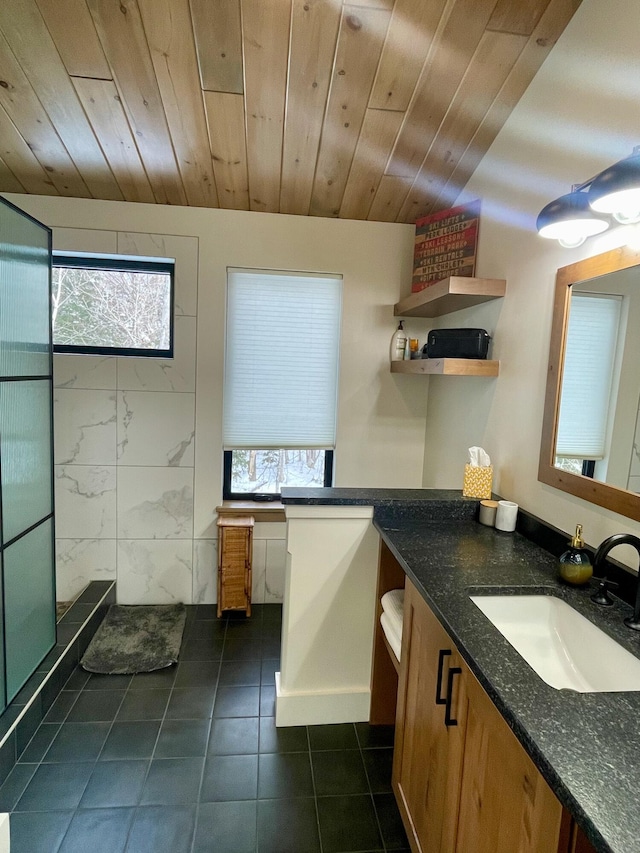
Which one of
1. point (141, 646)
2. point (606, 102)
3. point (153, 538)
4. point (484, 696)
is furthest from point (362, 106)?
point (141, 646)

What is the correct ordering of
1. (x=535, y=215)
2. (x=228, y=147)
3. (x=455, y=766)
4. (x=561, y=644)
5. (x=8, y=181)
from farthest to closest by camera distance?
(x=8, y=181) → (x=228, y=147) → (x=535, y=215) → (x=561, y=644) → (x=455, y=766)

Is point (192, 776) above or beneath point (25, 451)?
beneath

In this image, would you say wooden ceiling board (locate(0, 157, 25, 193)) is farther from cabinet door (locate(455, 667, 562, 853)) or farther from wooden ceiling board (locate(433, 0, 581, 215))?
cabinet door (locate(455, 667, 562, 853))

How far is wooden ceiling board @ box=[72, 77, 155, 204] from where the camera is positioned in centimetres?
193

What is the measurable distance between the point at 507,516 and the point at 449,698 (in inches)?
34.4

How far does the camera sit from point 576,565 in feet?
4.50

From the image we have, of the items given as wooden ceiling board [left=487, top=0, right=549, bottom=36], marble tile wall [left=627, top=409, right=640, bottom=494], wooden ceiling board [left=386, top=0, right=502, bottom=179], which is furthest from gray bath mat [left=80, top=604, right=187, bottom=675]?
wooden ceiling board [left=487, top=0, right=549, bottom=36]

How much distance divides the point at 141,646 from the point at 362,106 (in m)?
2.83

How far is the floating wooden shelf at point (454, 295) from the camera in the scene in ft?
6.84

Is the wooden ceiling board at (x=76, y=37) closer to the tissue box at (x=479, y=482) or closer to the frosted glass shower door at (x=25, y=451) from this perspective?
the frosted glass shower door at (x=25, y=451)

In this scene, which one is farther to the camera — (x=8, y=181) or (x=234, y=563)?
(x=234, y=563)

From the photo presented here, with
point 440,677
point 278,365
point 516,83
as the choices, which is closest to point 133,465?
point 278,365

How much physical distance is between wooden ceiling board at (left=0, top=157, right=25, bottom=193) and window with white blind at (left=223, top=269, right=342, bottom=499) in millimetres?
1200

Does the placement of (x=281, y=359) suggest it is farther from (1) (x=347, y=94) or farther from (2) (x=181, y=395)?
(1) (x=347, y=94)
